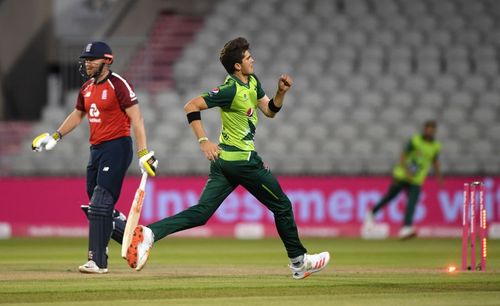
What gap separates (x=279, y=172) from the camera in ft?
58.9

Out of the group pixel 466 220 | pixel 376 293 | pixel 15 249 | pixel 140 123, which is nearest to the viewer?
pixel 376 293

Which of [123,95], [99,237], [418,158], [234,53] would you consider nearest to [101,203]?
[99,237]

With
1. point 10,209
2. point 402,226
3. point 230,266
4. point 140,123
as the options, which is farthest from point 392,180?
point 140,123

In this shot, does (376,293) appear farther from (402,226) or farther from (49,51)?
(49,51)

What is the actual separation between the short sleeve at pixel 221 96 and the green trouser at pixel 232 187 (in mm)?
393

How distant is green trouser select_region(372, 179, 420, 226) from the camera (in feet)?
53.6

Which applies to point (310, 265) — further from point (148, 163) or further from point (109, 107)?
point (109, 107)

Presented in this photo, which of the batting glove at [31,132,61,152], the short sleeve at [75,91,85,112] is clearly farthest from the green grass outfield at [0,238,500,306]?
the short sleeve at [75,91,85,112]

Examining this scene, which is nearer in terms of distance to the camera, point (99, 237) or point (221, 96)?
point (221, 96)

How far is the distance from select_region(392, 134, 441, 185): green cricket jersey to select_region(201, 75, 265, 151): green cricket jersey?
801 cm

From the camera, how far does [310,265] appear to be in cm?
887

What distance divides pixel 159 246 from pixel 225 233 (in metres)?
2.77

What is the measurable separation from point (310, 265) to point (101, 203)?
1.74 meters

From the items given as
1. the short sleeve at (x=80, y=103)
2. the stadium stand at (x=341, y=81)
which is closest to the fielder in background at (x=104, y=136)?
the short sleeve at (x=80, y=103)
